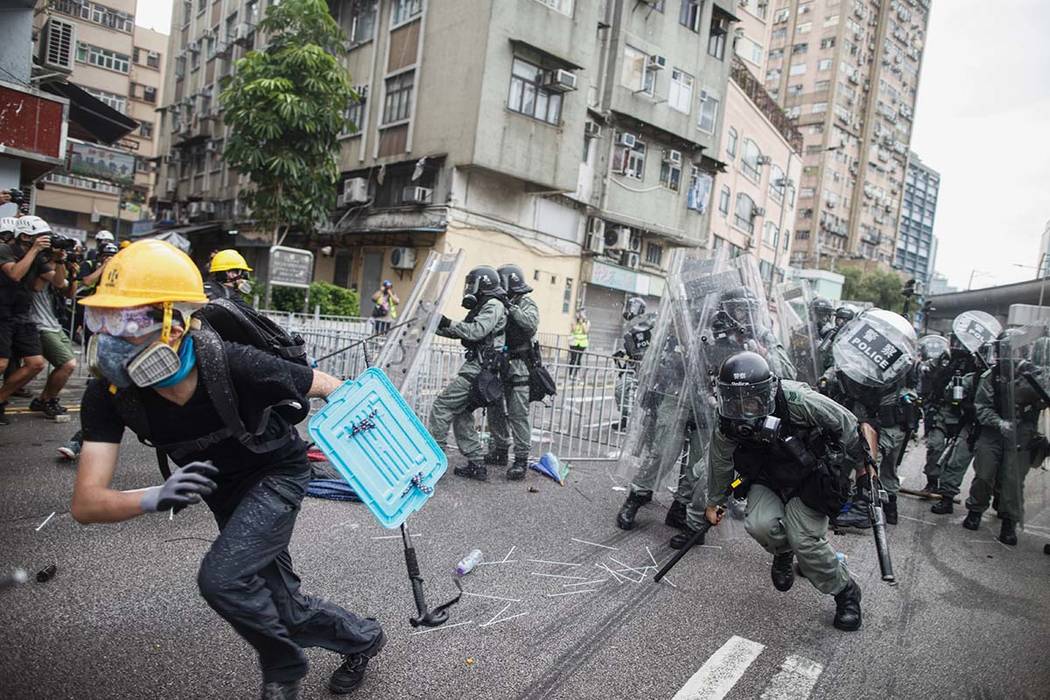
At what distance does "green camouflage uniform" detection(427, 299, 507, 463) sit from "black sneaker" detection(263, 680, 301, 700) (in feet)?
12.1

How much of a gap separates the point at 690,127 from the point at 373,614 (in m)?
23.5

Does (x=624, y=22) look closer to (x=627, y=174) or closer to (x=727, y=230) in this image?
(x=627, y=174)

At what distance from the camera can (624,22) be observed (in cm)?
2138

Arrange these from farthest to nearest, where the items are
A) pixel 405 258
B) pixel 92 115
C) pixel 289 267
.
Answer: pixel 405 258 → pixel 92 115 → pixel 289 267

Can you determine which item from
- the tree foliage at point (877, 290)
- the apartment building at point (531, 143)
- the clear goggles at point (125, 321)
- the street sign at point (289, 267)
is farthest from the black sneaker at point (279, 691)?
the tree foliage at point (877, 290)

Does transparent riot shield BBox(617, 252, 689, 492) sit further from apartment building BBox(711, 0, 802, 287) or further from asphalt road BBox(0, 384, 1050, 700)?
apartment building BBox(711, 0, 802, 287)

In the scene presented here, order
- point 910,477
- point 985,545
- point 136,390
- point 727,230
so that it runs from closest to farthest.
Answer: point 136,390
point 985,545
point 910,477
point 727,230

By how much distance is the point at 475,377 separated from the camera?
236 inches

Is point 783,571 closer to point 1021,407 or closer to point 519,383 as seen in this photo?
point 519,383

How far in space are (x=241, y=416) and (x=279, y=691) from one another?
974mm

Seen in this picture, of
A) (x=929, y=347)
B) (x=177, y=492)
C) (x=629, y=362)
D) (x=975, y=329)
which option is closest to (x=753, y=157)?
(x=929, y=347)

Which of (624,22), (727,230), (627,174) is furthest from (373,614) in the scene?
→ (727,230)

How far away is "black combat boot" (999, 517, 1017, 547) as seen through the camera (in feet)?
19.4

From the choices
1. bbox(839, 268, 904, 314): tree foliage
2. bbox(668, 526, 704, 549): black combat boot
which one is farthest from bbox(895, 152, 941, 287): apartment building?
bbox(668, 526, 704, 549): black combat boot
